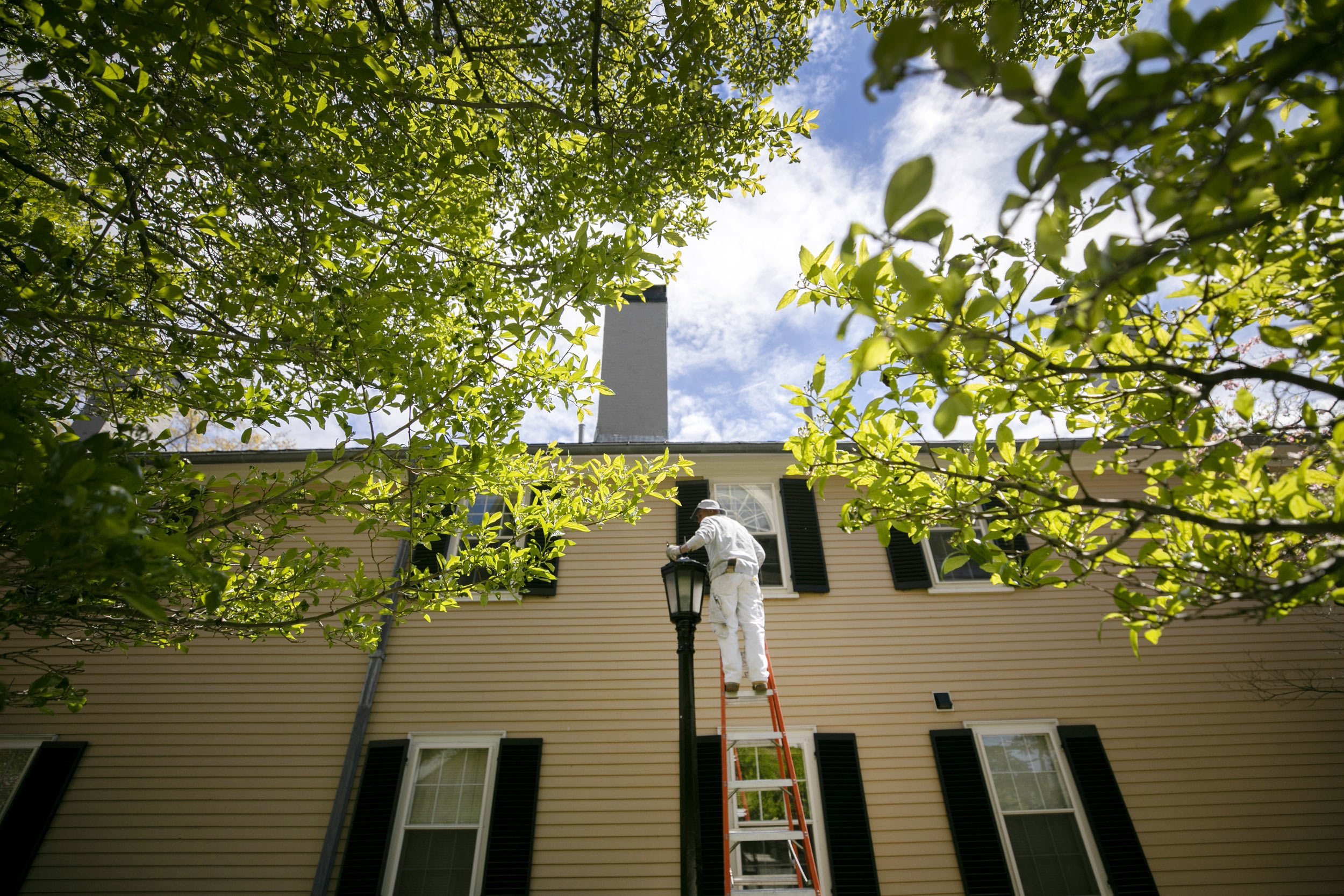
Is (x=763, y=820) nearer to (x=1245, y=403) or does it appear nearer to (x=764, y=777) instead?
(x=764, y=777)

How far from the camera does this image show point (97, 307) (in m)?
3.95

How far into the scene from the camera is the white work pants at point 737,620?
5.11m

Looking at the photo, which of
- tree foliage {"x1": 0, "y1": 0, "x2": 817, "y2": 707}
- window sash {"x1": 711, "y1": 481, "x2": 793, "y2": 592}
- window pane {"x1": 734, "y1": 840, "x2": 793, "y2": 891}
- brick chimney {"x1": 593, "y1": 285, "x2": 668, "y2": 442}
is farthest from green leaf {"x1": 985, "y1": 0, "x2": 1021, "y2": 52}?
brick chimney {"x1": 593, "y1": 285, "x2": 668, "y2": 442}

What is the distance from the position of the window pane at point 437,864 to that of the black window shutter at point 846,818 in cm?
333

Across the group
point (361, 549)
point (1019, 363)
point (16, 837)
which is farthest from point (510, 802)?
point (1019, 363)

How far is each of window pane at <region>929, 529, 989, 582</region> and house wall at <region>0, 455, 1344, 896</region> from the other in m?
0.34

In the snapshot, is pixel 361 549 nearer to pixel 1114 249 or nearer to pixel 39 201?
pixel 39 201

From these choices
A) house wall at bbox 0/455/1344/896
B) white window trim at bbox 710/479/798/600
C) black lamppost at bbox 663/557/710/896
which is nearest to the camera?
black lamppost at bbox 663/557/710/896

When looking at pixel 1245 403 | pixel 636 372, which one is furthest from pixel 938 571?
pixel 1245 403

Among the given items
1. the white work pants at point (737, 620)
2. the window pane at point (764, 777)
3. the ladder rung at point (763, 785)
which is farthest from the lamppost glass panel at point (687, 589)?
the window pane at point (764, 777)

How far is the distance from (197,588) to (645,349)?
6.74 m

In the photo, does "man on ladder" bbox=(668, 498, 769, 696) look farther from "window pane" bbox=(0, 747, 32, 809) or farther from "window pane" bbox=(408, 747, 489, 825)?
"window pane" bbox=(0, 747, 32, 809)

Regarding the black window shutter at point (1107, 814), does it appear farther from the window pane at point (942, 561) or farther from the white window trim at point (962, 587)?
the window pane at point (942, 561)

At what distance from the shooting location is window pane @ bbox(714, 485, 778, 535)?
764cm
